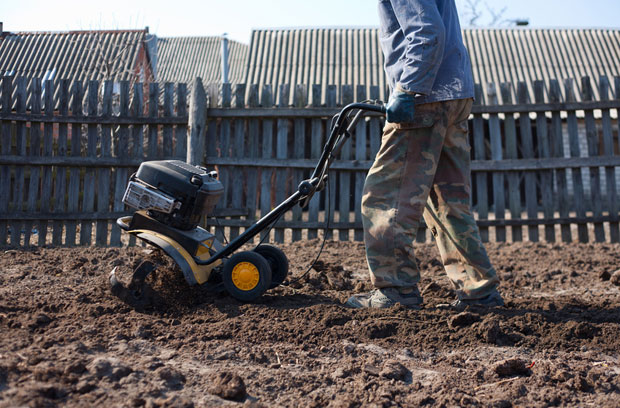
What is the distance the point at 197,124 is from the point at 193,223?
3133 mm

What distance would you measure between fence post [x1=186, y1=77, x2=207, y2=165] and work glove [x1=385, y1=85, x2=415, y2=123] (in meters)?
3.58

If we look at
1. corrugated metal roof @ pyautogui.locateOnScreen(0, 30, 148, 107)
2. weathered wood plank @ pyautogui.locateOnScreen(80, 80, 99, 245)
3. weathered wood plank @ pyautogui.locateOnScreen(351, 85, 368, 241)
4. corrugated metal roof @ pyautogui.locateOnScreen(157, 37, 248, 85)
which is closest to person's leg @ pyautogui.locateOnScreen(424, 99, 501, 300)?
weathered wood plank @ pyautogui.locateOnScreen(351, 85, 368, 241)

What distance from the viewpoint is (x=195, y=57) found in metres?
29.9

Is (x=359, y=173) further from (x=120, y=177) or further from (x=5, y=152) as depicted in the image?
(x=5, y=152)

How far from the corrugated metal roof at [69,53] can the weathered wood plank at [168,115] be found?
5.67 metres

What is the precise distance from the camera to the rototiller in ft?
10.6

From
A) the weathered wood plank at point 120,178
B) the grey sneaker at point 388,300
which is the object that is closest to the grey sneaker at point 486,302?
the grey sneaker at point 388,300

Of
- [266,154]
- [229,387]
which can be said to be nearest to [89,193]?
[266,154]

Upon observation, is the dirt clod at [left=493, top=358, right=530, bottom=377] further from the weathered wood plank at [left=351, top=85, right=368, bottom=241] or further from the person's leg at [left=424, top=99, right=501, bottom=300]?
the weathered wood plank at [left=351, top=85, right=368, bottom=241]

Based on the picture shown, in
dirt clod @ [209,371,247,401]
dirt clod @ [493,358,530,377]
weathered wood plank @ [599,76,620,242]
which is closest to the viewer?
dirt clod @ [209,371,247,401]

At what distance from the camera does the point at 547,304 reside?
3508 millimetres

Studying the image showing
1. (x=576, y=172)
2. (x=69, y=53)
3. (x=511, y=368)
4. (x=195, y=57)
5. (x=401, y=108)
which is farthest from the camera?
(x=195, y=57)

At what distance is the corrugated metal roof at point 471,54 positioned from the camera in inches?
628

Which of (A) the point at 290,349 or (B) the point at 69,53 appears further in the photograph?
(B) the point at 69,53
